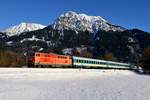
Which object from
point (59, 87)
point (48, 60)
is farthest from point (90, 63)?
point (59, 87)

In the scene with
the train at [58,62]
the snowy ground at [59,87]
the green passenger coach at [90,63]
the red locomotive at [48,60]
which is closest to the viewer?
the snowy ground at [59,87]

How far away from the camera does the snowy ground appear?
27.0 metres

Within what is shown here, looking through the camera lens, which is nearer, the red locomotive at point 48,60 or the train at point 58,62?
the red locomotive at point 48,60

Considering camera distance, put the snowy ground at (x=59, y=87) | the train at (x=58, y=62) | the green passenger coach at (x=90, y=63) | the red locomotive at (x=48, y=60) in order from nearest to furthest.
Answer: the snowy ground at (x=59, y=87) → the red locomotive at (x=48, y=60) → the train at (x=58, y=62) → the green passenger coach at (x=90, y=63)

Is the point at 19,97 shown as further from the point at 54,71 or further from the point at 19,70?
the point at 54,71

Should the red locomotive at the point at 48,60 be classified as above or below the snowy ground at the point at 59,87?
above

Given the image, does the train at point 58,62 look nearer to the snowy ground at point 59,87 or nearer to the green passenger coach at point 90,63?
the green passenger coach at point 90,63

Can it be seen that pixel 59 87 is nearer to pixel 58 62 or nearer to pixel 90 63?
pixel 58 62

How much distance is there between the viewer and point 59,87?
36.0 m

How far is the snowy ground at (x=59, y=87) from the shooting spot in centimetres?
2697

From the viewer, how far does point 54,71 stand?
52.6m

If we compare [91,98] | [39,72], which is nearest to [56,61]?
[39,72]

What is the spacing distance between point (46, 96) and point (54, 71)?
2558 cm

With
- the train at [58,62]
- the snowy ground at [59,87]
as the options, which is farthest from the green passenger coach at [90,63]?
the snowy ground at [59,87]
